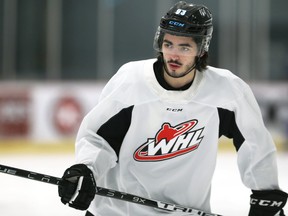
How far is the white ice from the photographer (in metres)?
3.71

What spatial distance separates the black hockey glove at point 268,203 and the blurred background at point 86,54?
4216 millimetres

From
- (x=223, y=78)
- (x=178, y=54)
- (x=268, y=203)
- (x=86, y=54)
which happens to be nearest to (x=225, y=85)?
(x=223, y=78)

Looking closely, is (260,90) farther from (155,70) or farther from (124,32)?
(155,70)

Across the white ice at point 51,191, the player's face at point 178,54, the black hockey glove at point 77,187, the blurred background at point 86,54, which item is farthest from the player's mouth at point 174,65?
the blurred background at point 86,54

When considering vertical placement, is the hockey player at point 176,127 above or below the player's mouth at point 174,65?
below

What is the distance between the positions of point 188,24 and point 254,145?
0.53 m

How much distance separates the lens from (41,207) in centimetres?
382

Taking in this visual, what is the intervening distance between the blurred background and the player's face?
167 inches

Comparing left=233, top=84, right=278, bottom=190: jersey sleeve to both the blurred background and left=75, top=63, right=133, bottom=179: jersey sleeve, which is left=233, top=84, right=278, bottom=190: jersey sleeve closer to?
left=75, top=63, right=133, bottom=179: jersey sleeve

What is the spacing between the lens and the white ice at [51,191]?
371 centimetres

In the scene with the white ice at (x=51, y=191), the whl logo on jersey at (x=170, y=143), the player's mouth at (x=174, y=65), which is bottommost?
the white ice at (x=51, y=191)

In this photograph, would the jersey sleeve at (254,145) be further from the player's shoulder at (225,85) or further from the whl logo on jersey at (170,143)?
the whl logo on jersey at (170,143)

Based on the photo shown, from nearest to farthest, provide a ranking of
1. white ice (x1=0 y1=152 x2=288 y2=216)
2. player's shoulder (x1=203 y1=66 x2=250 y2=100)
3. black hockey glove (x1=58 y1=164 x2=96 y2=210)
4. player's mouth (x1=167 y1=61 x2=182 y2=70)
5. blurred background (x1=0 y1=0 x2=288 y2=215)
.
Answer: black hockey glove (x1=58 y1=164 x2=96 y2=210)
player's mouth (x1=167 y1=61 x2=182 y2=70)
player's shoulder (x1=203 y1=66 x2=250 y2=100)
white ice (x1=0 y1=152 x2=288 y2=216)
blurred background (x1=0 y1=0 x2=288 y2=215)

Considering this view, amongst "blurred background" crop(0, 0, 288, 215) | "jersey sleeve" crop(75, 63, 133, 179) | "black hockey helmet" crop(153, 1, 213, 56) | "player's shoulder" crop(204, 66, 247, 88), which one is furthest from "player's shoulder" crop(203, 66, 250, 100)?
"blurred background" crop(0, 0, 288, 215)
